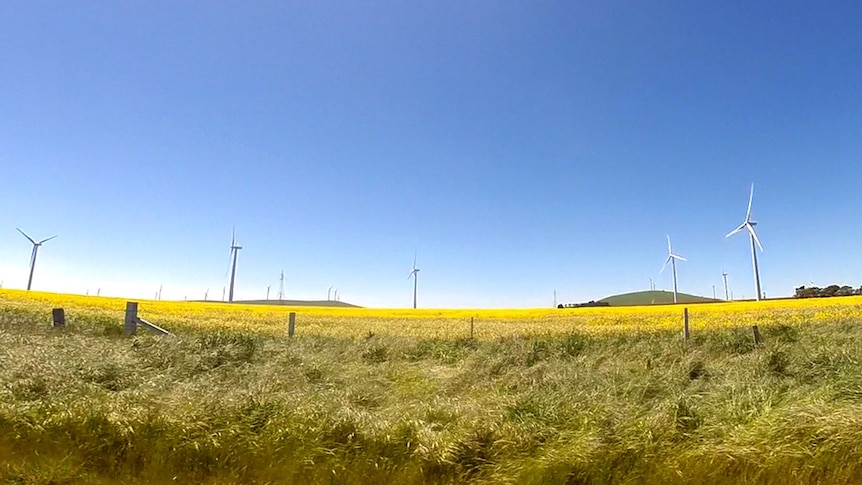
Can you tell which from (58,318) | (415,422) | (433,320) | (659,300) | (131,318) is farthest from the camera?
(659,300)

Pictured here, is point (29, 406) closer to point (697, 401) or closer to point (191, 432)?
point (191, 432)

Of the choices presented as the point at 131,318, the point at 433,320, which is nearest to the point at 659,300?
the point at 433,320

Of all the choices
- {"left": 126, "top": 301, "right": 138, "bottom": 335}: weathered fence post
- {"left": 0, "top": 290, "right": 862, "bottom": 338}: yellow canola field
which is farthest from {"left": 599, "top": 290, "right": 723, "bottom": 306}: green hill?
{"left": 126, "top": 301, "right": 138, "bottom": 335}: weathered fence post

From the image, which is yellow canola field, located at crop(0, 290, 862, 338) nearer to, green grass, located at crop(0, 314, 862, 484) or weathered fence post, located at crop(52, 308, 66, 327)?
weathered fence post, located at crop(52, 308, 66, 327)

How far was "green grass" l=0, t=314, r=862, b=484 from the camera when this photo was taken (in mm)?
4352

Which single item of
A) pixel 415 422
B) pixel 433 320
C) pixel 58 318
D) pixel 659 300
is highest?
pixel 659 300

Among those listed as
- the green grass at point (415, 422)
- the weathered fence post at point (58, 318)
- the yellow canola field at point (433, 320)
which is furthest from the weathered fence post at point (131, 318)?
the green grass at point (415, 422)

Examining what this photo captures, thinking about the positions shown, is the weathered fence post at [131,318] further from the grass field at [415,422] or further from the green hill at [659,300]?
the green hill at [659,300]

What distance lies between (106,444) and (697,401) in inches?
241

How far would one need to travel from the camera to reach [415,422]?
16.8 feet

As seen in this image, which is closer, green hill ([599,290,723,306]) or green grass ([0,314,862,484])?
green grass ([0,314,862,484])

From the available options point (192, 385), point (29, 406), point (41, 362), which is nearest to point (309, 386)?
point (192, 385)

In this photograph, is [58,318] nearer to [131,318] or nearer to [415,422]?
[131,318]

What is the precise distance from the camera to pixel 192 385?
621 centimetres
